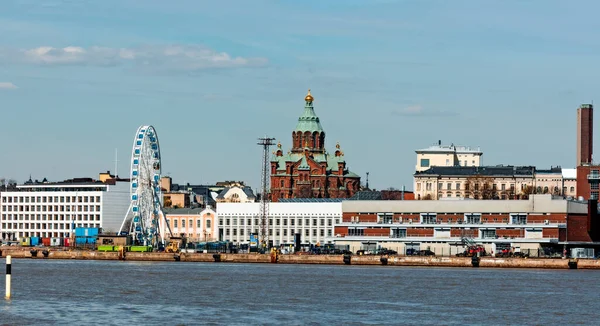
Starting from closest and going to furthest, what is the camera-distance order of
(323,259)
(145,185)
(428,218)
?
(323,259)
(428,218)
(145,185)

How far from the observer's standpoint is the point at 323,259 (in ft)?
516

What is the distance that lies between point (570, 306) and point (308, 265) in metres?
68.2

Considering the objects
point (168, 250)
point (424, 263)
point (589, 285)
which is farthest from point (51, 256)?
point (589, 285)

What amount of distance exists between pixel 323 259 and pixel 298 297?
6754 cm

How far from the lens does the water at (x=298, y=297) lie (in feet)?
244

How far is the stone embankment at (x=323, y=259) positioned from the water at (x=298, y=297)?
522 inches

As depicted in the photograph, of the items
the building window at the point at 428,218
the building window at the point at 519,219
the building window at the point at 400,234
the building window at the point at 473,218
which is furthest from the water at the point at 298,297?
the building window at the point at 400,234

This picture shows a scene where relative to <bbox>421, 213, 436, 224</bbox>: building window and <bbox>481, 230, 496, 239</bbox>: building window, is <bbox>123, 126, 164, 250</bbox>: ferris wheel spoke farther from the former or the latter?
<bbox>481, 230, 496, 239</bbox>: building window

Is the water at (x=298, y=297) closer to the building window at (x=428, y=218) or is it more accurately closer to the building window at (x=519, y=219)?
the building window at (x=519, y=219)

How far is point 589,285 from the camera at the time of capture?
109m

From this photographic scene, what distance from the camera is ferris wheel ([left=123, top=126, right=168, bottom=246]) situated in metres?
177

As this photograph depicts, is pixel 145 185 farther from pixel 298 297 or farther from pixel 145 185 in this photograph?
pixel 298 297

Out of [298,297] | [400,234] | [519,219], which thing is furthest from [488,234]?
[298,297]

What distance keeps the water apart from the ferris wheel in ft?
150
